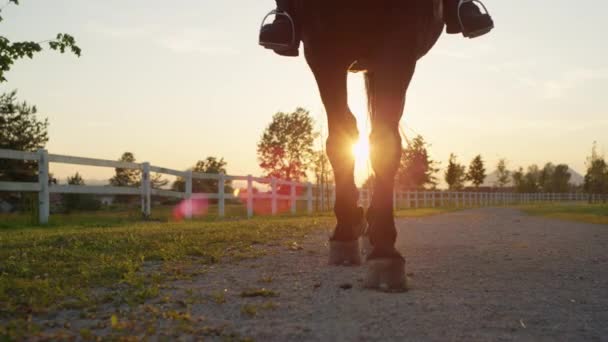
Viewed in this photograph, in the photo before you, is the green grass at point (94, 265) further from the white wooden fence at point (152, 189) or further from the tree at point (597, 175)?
the tree at point (597, 175)

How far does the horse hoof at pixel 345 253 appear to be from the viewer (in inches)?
172

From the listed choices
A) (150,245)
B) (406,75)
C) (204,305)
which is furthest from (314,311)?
(150,245)

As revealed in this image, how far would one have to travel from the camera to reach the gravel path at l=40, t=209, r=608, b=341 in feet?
8.15

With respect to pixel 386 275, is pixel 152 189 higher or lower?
higher

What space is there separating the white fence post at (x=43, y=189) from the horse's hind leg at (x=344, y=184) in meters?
9.94

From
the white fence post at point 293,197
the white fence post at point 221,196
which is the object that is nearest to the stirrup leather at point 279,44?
the white fence post at point 221,196

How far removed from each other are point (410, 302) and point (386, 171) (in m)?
0.90

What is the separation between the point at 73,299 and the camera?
3025 mm

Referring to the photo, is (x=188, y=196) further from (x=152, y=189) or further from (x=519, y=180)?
(x=519, y=180)

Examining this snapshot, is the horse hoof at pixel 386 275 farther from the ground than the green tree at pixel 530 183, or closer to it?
closer to it

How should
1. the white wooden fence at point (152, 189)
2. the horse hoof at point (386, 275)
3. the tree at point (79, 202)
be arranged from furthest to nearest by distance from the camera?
1. the tree at point (79, 202)
2. the white wooden fence at point (152, 189)
3. the horse hoof at point (386, 275)

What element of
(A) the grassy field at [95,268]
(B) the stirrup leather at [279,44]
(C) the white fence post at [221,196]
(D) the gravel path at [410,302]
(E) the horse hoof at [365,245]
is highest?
(B) the stirrup leather at [279,44]

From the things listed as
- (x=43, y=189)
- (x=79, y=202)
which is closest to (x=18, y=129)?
(x=79, y=202)

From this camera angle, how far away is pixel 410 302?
3055mm
